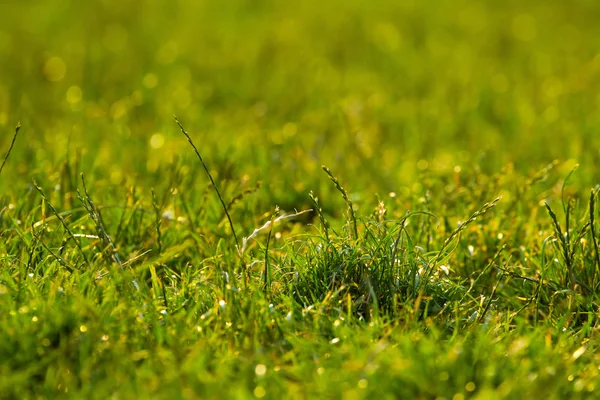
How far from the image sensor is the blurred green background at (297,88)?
4.48 metres

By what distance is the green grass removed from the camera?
2.30 metres

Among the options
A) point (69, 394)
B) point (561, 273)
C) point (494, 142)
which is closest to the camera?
point (69, 394)

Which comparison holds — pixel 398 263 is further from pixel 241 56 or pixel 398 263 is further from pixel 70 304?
pixel 241 56

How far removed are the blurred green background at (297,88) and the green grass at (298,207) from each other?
0.03m

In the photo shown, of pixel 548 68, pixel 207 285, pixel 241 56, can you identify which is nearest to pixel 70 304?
pixel 207 285

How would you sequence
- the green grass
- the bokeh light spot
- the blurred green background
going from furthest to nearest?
the bokeh light spot < the blurred green background < the green grass

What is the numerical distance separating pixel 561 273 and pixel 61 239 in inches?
70.0

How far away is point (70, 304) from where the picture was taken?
241cm

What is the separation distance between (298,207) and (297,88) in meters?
2.11

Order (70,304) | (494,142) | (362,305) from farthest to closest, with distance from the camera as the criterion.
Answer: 1. (494,142)
2. (362,305)
3. (70,304)

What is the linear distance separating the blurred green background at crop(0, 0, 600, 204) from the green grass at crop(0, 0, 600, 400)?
0.03 m

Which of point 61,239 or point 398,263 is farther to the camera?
point 61,239

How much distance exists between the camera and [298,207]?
4039 millimetres

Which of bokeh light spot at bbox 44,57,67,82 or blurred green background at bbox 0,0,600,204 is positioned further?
bokeh light spot at bbox 44,57,67,82
